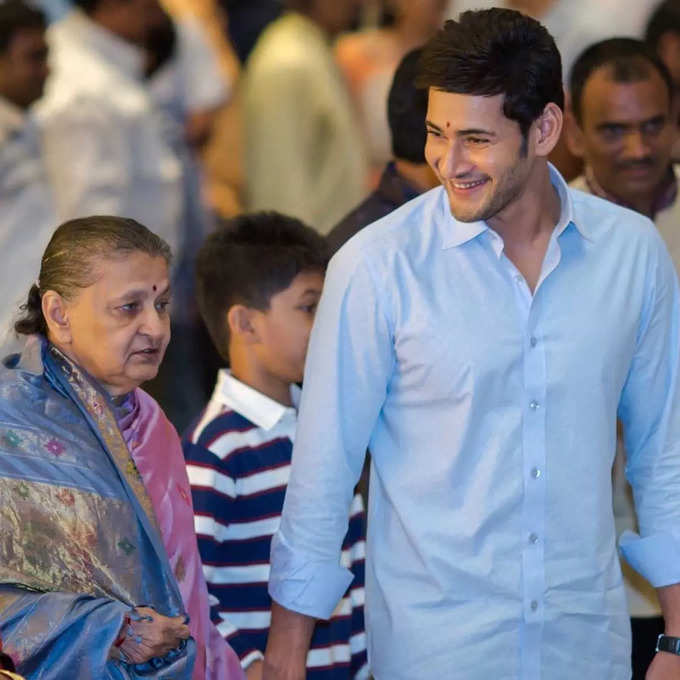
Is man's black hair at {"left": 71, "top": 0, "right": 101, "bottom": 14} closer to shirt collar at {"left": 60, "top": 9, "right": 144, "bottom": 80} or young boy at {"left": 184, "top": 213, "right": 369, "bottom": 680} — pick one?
shirt collar at {"left": 60, "top": 9, "right": 144, "bottom": 80}

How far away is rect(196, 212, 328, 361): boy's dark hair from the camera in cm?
371

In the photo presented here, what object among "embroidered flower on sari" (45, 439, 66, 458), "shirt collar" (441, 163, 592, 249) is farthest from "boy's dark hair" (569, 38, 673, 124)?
"embroidered flower on sari" (45, 439, 66, 458)

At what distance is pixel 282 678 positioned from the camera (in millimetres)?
3070

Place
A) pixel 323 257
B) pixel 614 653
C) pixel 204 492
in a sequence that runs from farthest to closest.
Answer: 1. pixel 323 257
2. pixel 204 492
3. pixel 614 653

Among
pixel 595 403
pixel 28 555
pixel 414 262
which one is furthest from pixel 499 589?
pixel 28 555

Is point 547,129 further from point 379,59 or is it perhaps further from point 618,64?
point 379,59

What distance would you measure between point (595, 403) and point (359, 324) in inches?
17.3

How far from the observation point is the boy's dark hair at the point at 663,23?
5.09 metres

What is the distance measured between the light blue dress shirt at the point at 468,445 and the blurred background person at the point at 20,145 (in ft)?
8.70

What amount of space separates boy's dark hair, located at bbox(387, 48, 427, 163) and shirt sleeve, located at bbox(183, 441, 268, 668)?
90cm

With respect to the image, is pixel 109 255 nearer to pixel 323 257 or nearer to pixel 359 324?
pixel 359 324

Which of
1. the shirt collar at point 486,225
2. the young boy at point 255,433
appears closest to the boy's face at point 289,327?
the young boy at point 255,433

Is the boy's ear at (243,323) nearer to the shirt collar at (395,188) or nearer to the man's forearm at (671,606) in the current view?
the shirt collar at (395,188)

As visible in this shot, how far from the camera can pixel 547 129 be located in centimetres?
314
